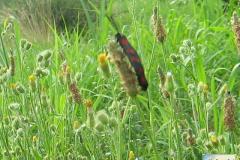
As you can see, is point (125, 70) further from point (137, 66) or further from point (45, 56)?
point (45, 56)

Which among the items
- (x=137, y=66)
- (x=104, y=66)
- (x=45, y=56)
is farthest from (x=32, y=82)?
(x=137, y=66)

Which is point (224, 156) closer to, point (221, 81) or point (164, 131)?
point (164, 131)

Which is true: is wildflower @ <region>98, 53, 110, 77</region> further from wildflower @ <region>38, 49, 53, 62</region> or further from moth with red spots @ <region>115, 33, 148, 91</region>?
wildflower @ <region>38, 49, 53, 62</region>

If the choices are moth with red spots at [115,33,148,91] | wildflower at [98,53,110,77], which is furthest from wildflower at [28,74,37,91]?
moth with red spots at [115,33,148,91]

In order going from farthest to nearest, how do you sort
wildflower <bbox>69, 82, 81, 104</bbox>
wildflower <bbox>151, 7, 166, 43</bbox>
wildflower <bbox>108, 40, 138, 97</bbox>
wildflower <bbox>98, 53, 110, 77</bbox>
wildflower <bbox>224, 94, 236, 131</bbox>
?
wildflower <bbox>69, 82, 81, 104</bbox> → wildflower <bbox>151, 7, 166, 43</bbox> → wildflower <bbox>224, 94, 236, 131</bbox> → wildflower <bbox>98, 53, 110, 77</bbox> → wildflower <bbox>108, 40, 138, 97</bbox>

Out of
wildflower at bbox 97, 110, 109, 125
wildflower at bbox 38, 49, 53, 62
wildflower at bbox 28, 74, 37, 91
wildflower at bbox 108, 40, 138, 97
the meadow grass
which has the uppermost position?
wildflower at bbox 108, 40, 138, 97

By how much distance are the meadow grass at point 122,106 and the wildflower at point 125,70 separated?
59 mm

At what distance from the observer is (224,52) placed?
10.4 feet

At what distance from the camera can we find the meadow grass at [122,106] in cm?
144

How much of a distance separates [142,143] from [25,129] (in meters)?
0.64

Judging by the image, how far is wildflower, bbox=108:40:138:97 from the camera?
3.41 ft

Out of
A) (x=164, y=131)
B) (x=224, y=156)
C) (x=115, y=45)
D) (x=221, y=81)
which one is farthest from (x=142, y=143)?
(x=115, y=45)

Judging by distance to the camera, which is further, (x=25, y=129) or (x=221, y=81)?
(x=221, y=81)

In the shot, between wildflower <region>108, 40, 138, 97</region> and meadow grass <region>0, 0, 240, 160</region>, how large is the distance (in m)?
0.06
